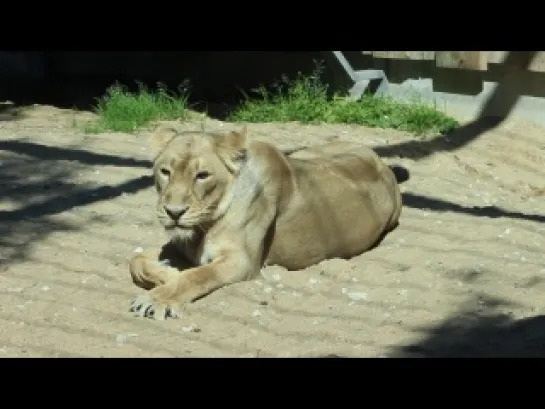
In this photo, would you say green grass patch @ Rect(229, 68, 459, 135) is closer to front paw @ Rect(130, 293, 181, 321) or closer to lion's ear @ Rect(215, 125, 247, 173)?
lion's ear @ Rect(215, 125, 247, 173)

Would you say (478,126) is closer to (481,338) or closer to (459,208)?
(459,208)

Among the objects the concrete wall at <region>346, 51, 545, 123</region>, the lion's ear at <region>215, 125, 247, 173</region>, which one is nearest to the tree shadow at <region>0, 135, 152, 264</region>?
the lion's ear at <region>215, 125, 247, 173</region>

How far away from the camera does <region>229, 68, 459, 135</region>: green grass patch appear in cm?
861

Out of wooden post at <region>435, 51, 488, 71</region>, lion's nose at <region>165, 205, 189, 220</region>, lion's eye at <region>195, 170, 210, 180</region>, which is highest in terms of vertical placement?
lion's eye at <region>195, 170, 210, 180</region>

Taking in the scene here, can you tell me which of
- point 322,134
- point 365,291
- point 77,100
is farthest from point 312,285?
point 77,100

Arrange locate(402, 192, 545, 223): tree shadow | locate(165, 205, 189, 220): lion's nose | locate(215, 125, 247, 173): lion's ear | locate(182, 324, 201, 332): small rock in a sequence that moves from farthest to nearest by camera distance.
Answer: locate(402, 192, 545, 223): tree shadow
locate(215, 125, 247, 173): lion's ear
locate(165, 205, 189, 220): lion's nose
locate(182, 324, 201, 332): small rock

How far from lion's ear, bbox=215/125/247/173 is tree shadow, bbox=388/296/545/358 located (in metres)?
1.21

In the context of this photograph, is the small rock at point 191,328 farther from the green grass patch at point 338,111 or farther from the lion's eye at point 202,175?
the green grass patch at point 338,111

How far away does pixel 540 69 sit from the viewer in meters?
8.08

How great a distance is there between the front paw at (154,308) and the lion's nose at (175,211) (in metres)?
0.36

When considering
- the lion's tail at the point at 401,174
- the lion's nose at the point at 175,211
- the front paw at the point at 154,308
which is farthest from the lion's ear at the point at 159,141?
the lion's tail at the point at 401,174

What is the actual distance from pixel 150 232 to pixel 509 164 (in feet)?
9.74
